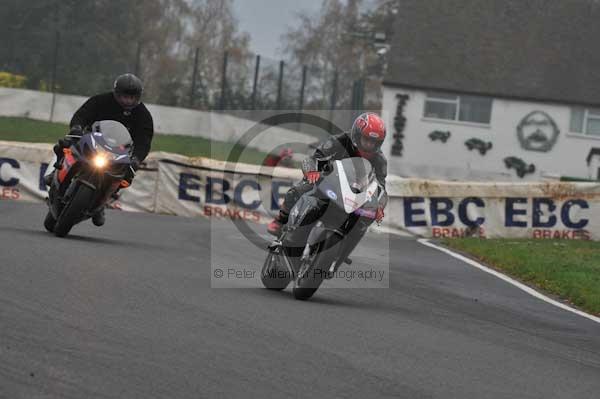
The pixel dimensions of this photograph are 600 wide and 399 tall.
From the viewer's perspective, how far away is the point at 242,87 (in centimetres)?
4344

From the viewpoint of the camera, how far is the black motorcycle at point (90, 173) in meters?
12.0

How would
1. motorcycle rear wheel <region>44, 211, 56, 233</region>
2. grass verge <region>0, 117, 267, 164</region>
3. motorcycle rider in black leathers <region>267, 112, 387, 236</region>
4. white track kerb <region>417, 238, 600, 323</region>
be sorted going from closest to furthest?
motorcycle rider in black leathers <region>267, 112, 387, 236</region> → white track kerb <region>417, 238, 600, 323</region> → motorcycle rear wheel <region>44, 211, 56, 233</region> → grass verge <region>0, 117, 267, 164</region>

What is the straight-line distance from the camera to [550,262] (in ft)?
55.0

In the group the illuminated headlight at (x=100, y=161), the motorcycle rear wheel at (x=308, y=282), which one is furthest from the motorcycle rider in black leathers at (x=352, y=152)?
the illuminated headlight at (x=100, y=161)

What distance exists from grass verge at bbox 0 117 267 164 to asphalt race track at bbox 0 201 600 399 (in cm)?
1963

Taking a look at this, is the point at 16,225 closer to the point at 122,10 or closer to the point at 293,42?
the point at 122,10

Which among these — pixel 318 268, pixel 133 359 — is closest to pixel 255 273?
pixel 318 268

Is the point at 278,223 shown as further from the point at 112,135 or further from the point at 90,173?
Answer: the point at 112,135

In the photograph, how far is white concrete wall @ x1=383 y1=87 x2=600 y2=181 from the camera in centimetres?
4756

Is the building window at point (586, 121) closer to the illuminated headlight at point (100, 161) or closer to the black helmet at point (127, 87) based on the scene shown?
the black helmet at point (127, 87)

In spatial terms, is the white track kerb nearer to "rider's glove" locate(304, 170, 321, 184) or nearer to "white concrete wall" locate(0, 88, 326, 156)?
"rider's glove" locate(304, 170, 321, 184)

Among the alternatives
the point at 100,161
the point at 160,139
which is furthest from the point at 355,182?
the point at 160,139

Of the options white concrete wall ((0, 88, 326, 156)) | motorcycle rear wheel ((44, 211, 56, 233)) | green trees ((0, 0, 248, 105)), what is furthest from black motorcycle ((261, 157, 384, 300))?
green trees ((0, 0, 248, 105))

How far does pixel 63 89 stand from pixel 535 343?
32696 mm
